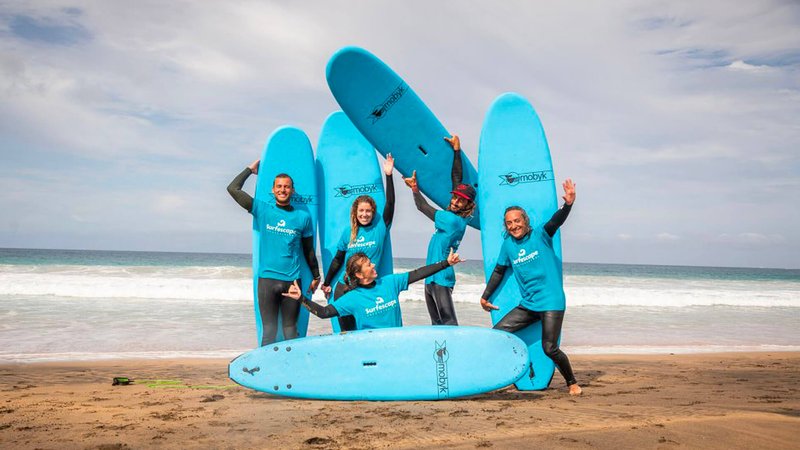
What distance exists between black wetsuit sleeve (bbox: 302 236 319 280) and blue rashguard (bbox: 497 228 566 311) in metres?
1.59

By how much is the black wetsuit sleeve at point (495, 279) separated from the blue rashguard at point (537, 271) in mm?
242

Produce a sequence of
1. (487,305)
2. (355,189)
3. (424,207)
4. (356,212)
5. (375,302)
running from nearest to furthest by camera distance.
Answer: (375,302)
(487,305)
(356,212)
(424,207)
(355,189)

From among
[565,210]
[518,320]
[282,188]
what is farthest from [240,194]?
[565,210]

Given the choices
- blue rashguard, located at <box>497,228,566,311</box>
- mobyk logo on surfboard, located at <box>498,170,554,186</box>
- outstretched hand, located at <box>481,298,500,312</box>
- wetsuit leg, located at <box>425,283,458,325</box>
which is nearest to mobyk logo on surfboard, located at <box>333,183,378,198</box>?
mobyk logo on surfboard, located at <box>498,170,554,186</box>

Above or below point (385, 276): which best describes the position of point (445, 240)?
above

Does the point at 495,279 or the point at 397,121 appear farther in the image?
the point at 397,121

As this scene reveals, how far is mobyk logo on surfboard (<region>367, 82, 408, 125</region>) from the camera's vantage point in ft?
16.9

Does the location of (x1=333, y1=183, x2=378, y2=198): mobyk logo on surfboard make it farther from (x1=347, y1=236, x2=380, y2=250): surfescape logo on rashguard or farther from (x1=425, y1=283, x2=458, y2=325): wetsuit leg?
(x1=425, y1=283, x2=458, y2=325): wetsuit leg

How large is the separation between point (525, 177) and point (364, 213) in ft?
4.60

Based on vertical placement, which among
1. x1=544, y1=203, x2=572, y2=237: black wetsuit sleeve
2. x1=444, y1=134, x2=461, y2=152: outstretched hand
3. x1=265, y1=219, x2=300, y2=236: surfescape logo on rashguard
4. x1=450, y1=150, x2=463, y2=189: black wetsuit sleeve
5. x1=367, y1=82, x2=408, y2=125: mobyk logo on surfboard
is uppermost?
x1=367, y1=82, x2=408, y2=125: mobyk logo on surfboard

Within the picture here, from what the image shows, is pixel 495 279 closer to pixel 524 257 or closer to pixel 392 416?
pixel 524 257

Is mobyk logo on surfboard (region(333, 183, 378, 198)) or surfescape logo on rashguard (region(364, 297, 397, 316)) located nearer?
surfescape logo on rashguard (region(364, 297, 397, 316))

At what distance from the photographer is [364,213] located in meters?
4.28

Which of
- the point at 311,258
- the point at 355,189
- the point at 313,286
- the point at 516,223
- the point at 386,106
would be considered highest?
the point at 386,106
